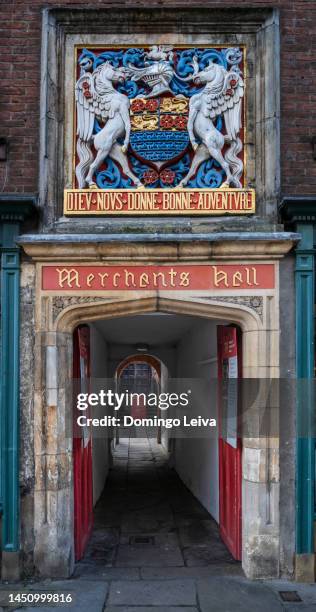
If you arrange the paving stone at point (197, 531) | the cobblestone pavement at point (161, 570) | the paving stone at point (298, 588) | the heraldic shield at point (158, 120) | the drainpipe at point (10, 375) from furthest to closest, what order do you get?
the paving stone at point (197, 531)
the heraldic shield at point (158, 120)
the drainpipe at point (10, 375)
the paving stone at point (298, 588)
the cobblestone pavement at point (161, 570)

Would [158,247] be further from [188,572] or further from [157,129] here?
[188,572]

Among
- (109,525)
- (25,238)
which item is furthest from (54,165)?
(109,525)

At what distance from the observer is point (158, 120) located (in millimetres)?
6258

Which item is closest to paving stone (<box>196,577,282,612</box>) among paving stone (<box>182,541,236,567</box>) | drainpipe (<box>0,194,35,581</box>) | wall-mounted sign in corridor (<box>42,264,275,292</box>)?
paving stone (<box>182,541,236,567</box>)

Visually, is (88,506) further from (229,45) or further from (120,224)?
(229,45)

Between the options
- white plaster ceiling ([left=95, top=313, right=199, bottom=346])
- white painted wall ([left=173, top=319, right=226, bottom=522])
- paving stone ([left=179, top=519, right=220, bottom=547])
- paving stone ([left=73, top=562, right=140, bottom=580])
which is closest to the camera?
paving stone ([left=73, top=562, right=140, bottom=580])

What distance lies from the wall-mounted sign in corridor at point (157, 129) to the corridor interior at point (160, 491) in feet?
5.80

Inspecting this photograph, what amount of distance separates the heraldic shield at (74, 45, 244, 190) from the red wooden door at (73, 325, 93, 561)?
1942 millimetres

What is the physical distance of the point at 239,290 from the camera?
5.94 meters

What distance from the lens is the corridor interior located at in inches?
251

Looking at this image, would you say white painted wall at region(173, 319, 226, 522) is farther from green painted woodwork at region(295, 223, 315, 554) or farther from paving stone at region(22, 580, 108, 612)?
paving stone at region(22, 580, 108, 612)

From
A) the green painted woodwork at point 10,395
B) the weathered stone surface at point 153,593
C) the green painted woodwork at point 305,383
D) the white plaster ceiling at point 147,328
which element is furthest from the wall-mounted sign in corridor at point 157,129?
the weathered stone surface at point 153,593

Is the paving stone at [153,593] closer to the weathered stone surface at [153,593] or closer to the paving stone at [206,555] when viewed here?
the weathered stone surface at [153,593]

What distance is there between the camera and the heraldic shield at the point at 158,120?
20.4 ft
